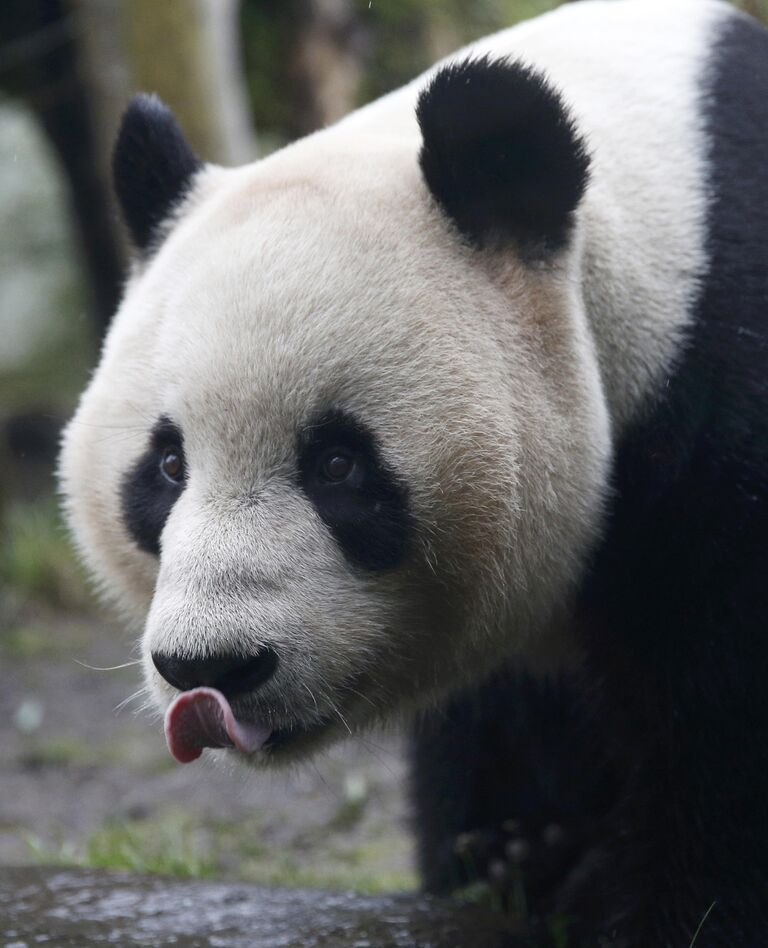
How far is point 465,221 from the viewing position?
3.18 meters

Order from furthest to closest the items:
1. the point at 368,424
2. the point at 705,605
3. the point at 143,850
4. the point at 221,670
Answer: the point at 143,850 → the point at 705,605 → the point at 368,424 → the point at 221,670

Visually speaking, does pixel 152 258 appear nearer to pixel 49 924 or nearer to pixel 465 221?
pixel 465 221

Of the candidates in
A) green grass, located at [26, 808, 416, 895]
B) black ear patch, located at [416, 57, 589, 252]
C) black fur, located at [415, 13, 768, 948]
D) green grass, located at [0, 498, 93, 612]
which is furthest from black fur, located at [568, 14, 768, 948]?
green grass, located at [0, 498, 93, 612]

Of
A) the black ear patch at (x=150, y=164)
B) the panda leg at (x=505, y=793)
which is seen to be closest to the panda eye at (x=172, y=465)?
the black ear patch at (x=150, y=164)

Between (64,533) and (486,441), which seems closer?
(486,441)

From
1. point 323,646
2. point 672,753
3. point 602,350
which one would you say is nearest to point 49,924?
point 323,646

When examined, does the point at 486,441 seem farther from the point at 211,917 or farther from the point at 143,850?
the point at 143,850

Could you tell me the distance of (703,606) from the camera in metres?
3.15

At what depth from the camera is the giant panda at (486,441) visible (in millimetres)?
2936

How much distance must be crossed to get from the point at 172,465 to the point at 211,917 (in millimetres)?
1242

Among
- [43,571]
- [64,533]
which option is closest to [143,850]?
[43,571]

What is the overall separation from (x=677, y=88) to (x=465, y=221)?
0.75m

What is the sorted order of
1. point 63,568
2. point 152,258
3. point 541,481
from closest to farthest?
point 541,481 → point 152,258 → point 63,568

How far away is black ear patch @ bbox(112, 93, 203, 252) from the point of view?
3.70m
